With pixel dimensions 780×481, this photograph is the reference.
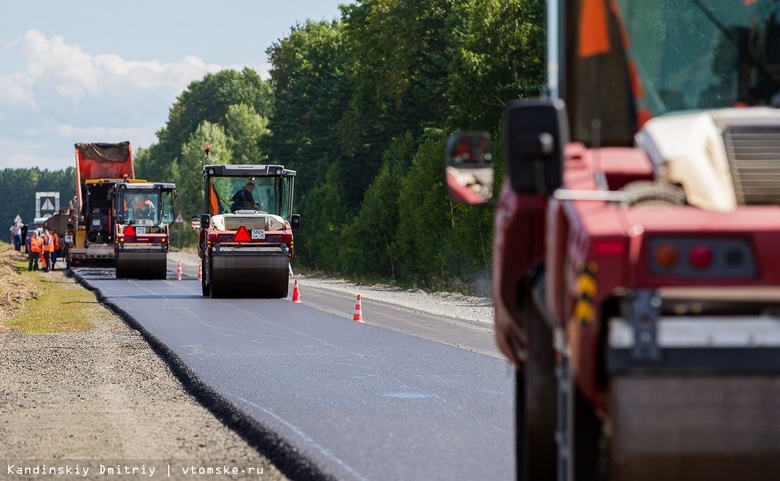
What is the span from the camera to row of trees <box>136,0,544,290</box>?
1756 inches

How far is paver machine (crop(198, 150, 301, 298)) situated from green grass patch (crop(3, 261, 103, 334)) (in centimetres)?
262

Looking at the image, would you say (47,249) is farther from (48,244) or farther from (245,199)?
(245,199)

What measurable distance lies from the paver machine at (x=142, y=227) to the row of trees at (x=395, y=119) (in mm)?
8658

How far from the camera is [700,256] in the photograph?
15.1 ft

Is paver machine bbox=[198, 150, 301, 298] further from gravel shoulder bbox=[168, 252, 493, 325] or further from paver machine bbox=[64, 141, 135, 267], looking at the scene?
paver machine bbox=[64, 141, 135, 267]

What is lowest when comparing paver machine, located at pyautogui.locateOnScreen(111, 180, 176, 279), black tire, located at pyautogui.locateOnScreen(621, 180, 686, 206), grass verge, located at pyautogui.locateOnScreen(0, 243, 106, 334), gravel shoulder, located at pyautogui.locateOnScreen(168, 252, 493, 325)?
gravel shoulder, located at pyautogui.locateOnScreen(168, 252, 493, 325)

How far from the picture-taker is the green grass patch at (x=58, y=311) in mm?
24422

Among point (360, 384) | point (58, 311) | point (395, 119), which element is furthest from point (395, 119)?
point (360, 384)

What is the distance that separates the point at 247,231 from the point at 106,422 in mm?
17838

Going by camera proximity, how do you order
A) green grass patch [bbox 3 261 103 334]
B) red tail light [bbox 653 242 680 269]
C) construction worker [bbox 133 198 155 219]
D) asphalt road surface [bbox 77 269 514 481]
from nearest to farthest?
red tail light [bbox 653 242 680 269] → asphalt road surface [bbox 77 269 514 481] → green grass patch [bbox 3 261 103 334] → construction worker [bbox 133 198 155 219]

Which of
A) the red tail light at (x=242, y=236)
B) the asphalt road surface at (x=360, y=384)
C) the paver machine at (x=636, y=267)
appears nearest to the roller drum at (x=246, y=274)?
the red tail light at (x=242, y=236)

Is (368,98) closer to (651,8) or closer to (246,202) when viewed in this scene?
(246,202)

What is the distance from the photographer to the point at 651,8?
21.8 feet

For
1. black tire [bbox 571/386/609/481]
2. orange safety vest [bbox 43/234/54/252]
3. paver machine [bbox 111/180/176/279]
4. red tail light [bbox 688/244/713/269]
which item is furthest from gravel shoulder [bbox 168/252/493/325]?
red tail light [bbox 688/244/713/269]
